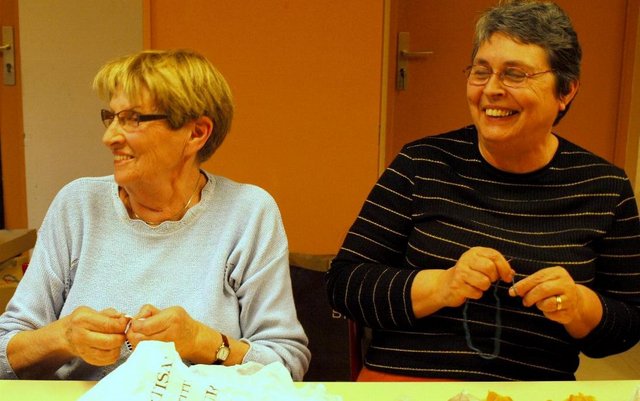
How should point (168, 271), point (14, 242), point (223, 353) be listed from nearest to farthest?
point (223, 353) → point (168, 271) → point (14, 242)

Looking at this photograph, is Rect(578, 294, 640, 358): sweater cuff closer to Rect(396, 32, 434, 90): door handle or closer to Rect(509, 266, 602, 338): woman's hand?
Rect(509, 266, 602, 338): woman's hand

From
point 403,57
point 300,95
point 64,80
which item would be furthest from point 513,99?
point 64,80

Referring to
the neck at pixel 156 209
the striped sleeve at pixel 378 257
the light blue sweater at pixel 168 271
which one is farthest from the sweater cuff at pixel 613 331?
the neck at pixel 156 209

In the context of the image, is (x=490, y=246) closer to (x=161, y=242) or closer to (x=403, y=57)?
(x=161, y=242)

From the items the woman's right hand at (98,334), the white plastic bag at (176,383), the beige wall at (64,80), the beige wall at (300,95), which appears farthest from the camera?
the beige wall at (64,80)

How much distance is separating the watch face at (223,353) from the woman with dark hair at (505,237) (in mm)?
338

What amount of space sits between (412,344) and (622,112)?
2739 millimetres

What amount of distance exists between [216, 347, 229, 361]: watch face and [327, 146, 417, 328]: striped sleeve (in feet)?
1.11

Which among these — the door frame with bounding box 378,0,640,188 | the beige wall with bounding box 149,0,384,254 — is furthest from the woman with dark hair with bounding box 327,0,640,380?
the door frame with bounding box 378,0,640,188

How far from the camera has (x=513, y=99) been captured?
1470mm

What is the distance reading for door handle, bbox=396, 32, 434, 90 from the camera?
3541 millimetres

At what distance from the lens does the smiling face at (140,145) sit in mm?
1365

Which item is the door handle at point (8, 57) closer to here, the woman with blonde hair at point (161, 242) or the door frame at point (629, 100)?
the door frame at point (629, 100)

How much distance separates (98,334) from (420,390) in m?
0.55
